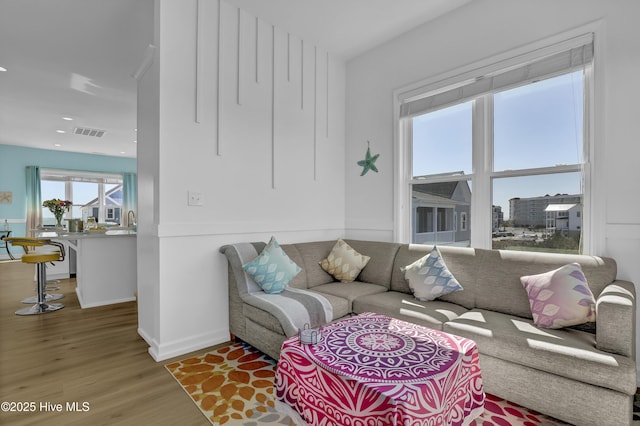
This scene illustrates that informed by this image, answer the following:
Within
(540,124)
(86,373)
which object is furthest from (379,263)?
(86,373)

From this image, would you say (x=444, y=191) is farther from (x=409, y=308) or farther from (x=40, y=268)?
(x=40, y=268)

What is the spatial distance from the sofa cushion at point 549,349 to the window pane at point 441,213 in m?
1.10

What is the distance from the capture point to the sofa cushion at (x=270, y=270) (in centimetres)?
268

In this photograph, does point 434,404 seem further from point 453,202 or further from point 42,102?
point 42,102

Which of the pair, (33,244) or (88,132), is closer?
(33,244)

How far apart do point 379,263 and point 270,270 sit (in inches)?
45.1

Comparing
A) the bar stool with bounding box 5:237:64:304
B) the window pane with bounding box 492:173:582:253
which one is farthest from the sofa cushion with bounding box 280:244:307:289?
the bar stool with bounding box 5:237:64:304

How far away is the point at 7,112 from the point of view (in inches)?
221

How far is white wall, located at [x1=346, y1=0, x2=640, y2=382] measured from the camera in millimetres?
2211

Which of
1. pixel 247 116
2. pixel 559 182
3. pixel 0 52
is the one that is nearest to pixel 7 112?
pixel 0 52

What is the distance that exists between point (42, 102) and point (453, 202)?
20.8 ft

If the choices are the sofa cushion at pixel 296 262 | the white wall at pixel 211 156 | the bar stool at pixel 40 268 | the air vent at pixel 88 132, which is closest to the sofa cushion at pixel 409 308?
the sofa cushion at pixel 296 262

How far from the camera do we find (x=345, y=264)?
3283mm

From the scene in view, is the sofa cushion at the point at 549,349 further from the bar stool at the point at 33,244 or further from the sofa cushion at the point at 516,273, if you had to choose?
the bar stool at the point at 33,244
